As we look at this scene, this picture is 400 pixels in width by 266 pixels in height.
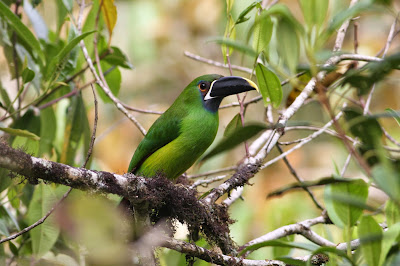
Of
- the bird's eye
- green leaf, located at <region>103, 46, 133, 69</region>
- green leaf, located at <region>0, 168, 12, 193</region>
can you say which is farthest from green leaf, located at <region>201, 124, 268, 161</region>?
the bird's eye

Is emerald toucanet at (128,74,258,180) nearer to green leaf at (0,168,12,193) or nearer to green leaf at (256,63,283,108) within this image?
green leaf at (256,63,283,108)

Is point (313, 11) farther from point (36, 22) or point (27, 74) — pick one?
point (36, 22)

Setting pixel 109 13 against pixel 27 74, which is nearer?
pixel 27 74

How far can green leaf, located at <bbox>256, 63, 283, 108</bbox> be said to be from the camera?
246cm

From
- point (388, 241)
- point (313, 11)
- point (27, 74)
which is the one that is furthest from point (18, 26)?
point (388, 241)

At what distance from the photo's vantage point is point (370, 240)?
4.90 ft

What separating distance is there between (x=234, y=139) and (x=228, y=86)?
1991 millimetres

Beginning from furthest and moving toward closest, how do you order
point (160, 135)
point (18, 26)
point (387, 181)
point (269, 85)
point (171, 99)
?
point (171, 99), point (160, 135), point (18, 26), point (269, 85), point (387, 181)

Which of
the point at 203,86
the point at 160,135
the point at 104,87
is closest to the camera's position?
the point at 104,87

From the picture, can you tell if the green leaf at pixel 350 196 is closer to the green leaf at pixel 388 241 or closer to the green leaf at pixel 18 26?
the green leaf at pixel 388 241

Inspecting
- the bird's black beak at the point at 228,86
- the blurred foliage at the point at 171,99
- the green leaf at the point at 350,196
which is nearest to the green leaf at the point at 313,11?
the blurred foliage at the point at 171,99

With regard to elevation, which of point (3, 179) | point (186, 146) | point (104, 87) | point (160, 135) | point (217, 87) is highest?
point (217, 87)

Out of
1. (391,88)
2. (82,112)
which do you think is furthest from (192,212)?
(391,88)

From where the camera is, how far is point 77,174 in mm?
2098
